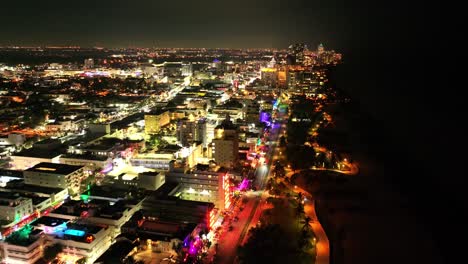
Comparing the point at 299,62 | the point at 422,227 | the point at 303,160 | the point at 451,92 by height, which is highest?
the point at 299,62

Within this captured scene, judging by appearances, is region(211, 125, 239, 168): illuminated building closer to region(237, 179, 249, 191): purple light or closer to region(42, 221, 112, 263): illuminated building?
region(237, 179, 249, 191): purple light

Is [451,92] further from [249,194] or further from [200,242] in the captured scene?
[200,242]

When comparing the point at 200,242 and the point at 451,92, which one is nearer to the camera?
the point at 200,242

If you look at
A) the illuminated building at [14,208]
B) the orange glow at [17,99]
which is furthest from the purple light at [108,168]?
the orange glow at [17,99]

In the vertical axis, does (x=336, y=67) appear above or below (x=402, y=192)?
above

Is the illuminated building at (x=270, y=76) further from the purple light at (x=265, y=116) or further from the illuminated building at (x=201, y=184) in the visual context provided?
the illuminated building at (x=201, y=184)

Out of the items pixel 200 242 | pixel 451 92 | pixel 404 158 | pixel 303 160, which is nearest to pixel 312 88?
pixel 451 92

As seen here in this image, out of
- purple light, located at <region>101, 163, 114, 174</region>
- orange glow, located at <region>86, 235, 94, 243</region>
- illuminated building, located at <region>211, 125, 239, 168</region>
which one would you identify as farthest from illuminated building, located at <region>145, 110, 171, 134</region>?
orange glow, located at <region>86, 235, 94, 243</region>

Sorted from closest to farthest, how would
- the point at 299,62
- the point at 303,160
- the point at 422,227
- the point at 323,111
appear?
the point at 422,227, the point at 303,160, the point at 323,111, the point at 299,62
